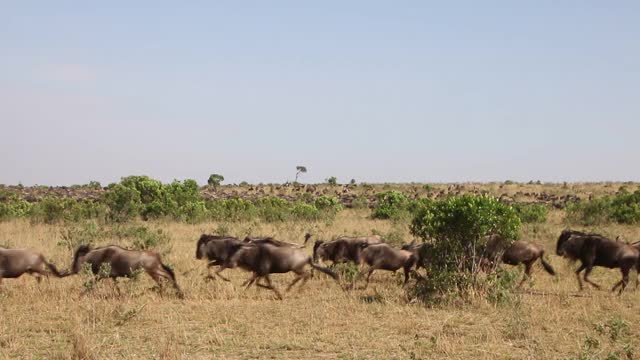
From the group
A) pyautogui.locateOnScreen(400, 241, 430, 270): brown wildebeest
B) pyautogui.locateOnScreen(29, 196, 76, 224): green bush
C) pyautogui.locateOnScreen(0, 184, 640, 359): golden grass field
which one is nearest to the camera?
pyautogui.locateOnScreen(0, 184, 640, 359): golden grass field

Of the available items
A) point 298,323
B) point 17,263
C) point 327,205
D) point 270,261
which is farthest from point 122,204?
point 298,323

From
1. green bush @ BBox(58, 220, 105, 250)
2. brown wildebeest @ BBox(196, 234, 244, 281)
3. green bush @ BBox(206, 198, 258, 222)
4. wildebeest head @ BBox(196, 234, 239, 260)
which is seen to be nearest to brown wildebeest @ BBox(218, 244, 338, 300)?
brown wildebeest @ BBox(196, 234, 244, 281)

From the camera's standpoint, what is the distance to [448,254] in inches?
514

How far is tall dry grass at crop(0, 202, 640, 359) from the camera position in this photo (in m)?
8.55

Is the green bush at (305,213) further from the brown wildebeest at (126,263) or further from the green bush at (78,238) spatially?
the brown wildebeest at (126,263)

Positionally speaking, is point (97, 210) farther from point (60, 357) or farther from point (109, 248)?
point (60, 357)

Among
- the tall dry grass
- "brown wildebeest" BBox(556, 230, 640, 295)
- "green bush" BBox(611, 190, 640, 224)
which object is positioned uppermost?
"green bush" BBox(611, 190, 640, 224)

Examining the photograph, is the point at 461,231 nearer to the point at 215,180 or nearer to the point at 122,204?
the point at 122,204

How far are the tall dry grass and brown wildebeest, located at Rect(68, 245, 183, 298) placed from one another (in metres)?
0.31

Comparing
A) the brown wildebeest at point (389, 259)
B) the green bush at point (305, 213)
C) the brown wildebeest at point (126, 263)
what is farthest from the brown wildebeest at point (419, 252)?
the green bush at point (305, 213)

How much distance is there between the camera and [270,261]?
12.8 metres

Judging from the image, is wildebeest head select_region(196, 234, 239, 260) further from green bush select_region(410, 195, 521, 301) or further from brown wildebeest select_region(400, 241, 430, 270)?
green bush select_region(410, 195, 521, 301)

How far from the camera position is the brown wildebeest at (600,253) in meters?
13.6

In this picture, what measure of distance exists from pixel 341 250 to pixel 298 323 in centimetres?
552
